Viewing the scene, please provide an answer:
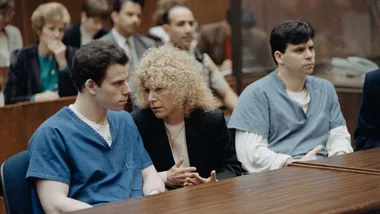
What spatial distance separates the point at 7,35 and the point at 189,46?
157 centimetres

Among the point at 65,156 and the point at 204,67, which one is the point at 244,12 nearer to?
the point at 204,67

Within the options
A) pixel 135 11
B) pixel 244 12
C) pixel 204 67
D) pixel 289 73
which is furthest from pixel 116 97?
pixel 244 12

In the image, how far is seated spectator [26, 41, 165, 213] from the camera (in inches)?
112

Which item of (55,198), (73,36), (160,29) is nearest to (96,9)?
(73,36)

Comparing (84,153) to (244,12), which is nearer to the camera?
(84,153)

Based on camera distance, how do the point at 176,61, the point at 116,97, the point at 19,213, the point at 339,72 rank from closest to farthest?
the point at 19,213
the point at 116,97
the point at 176,61
the point at 339,72

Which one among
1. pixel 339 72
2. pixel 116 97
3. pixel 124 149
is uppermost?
pixel 116 97

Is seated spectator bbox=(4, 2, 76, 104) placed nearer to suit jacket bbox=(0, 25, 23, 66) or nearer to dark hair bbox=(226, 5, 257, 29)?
suit jacket bbox=(0, 25, 23, 66)

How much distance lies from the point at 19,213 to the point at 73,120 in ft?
1.33

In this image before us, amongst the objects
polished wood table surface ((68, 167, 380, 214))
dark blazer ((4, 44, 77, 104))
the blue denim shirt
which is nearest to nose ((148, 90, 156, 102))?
the blue denim shirt

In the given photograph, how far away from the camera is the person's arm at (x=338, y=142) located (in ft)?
12.6

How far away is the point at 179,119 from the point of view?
3561 mm

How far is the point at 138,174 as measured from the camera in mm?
3166

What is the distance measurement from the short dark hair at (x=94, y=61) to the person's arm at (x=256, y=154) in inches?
37.4
